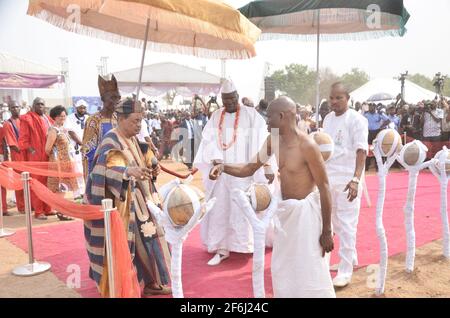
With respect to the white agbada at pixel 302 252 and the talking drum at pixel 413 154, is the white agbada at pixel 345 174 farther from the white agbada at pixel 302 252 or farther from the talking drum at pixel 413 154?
the white agbada at pixel 302 252

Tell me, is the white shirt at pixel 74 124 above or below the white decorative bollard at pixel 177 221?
above

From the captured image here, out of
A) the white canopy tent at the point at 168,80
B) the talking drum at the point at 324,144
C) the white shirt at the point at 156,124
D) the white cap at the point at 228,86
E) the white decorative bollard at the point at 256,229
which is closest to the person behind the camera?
the white decorative bollard at the point at 256,229

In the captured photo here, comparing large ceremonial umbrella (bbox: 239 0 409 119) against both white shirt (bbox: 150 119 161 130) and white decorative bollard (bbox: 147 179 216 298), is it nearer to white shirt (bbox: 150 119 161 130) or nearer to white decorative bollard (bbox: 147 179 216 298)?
white decorative bollard (bbox: 147 179 216 298)

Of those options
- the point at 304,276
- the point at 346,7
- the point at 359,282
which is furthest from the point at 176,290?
the point at 346,7

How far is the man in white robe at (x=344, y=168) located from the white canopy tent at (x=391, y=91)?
22.3 meters

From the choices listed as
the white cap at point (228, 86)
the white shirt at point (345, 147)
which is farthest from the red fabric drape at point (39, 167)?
the white shirt at point (345, 147)

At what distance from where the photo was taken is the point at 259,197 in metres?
2.64

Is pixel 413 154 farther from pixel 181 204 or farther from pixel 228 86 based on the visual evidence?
pixel 181 204

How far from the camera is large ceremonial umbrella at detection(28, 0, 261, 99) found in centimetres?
355

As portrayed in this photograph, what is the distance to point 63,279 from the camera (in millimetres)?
4535

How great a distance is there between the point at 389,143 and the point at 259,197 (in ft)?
6.20

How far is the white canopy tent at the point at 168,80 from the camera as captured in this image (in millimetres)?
15341

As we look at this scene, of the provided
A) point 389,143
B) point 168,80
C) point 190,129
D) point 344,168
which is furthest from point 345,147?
point 168,80

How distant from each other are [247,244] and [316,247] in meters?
2.16
